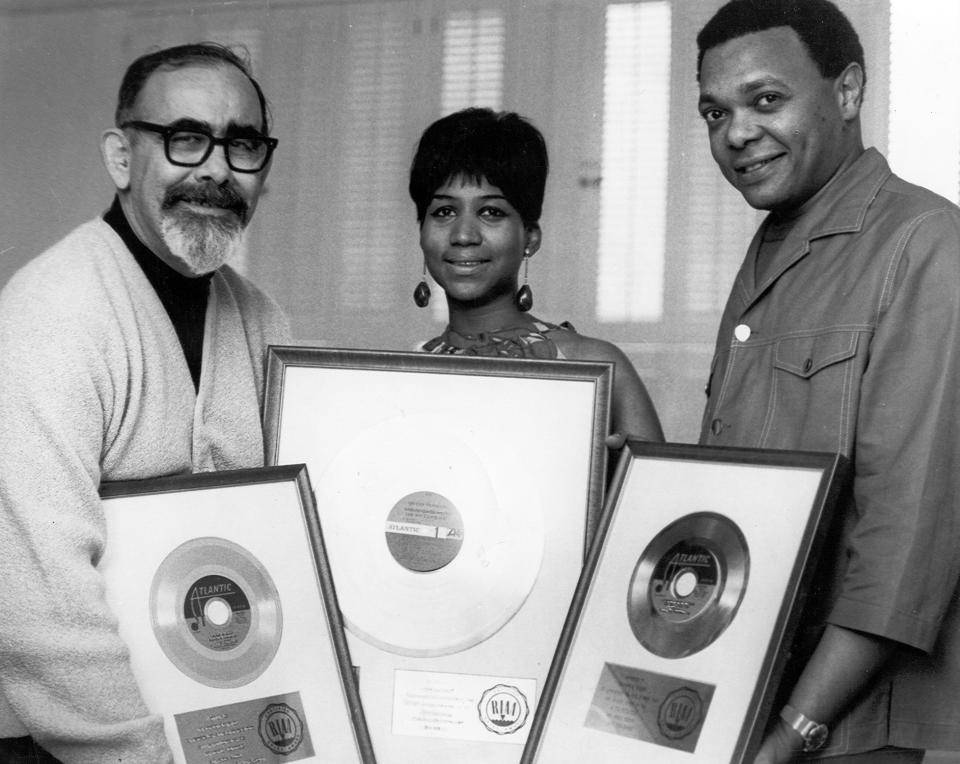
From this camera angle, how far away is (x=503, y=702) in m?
1.44

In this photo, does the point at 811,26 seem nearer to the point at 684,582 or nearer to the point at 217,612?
the point at 684,582

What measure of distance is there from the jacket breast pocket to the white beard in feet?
2.68

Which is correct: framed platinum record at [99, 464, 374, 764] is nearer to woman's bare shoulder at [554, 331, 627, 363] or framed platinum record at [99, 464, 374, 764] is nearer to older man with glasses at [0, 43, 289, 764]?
older man with glasses at [0, 43, 289, 764]

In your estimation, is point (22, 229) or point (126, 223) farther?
point (22, 229)

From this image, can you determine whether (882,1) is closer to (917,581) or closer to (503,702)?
(917,581)

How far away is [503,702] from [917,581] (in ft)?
1.79

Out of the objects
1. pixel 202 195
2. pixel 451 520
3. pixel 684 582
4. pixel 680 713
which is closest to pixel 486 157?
pixel 202 195

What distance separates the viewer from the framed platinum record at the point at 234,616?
1.37 metres

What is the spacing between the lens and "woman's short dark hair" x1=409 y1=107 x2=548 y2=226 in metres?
1.77

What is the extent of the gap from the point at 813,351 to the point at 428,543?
1.87 feet

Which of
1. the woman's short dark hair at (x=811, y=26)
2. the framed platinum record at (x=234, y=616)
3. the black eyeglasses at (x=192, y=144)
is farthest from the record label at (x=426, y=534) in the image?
the woman's short dark hair at (x=811, y=26)

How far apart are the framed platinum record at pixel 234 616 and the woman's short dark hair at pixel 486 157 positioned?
60 cm

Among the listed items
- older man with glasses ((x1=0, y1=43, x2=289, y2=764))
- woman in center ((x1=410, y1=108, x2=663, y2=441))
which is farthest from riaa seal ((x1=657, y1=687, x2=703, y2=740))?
older man with glasses ((x1=0, y1=43, x2=289, y2=764))

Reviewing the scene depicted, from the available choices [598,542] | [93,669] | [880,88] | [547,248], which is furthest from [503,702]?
[880,88]
